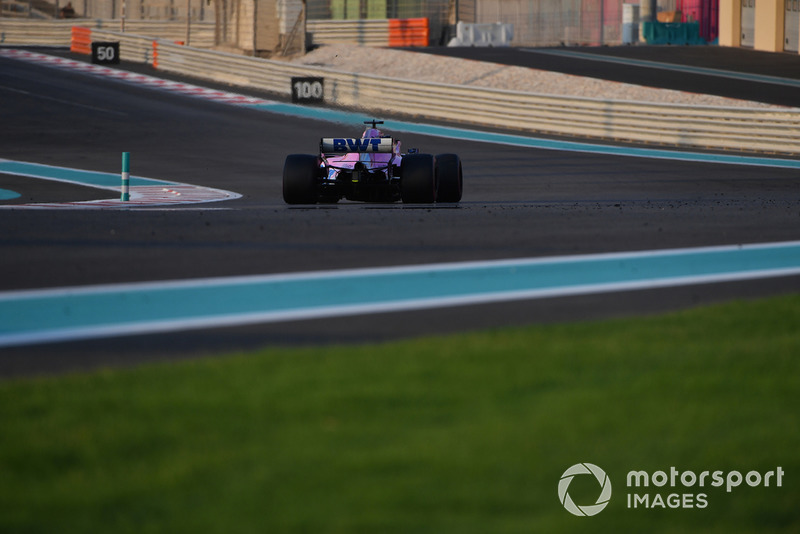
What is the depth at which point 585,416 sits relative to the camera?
445 centimetres

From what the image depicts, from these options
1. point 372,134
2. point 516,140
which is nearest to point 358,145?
point 372,134

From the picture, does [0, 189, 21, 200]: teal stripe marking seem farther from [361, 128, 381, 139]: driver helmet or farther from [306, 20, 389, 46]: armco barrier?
[306, 20, 389, 46]: armco barrier

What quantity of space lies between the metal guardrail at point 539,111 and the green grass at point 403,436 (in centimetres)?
2078

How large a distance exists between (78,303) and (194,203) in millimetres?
9884

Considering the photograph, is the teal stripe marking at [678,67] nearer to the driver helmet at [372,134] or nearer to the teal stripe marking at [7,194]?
the driver helmet at [372,134]

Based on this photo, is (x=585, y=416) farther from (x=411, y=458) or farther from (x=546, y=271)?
(x=546, y=271)

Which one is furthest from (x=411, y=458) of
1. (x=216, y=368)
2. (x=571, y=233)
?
(x=571, y=233)

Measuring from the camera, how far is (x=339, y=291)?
286 inches

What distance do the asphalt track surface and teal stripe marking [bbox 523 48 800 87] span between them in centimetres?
1222

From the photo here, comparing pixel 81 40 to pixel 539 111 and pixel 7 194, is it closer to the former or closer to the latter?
pixel 539 111

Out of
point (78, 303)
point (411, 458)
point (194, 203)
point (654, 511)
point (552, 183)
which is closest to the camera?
point (654, 511)

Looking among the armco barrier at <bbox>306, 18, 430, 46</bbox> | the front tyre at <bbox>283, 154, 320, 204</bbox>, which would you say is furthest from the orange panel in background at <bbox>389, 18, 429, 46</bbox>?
the front tyre at <bbox>283, 154, 320, 204</bbox>

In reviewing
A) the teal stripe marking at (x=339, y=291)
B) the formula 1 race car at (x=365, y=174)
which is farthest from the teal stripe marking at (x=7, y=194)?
the teal stripe marking at (x=339, y=291)

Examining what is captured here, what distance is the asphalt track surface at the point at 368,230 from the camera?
6266 millimetres
